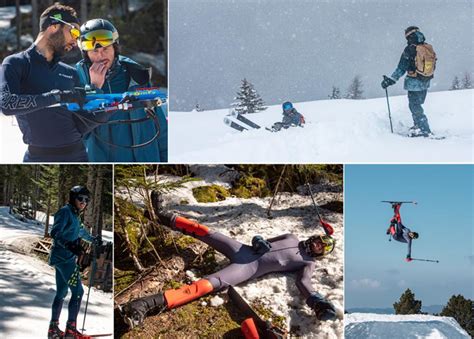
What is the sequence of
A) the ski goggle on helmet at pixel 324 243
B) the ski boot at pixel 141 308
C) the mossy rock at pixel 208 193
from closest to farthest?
the ski boot at pixel 141 308, the ski goggle on helmet at pixel 324 243, the mossy rock at pixel 208 193

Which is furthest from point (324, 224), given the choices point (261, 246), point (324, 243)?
point (261, 246)

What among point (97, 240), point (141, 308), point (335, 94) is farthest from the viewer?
point (97, 240)

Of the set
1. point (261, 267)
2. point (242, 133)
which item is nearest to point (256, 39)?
point (242, 133)

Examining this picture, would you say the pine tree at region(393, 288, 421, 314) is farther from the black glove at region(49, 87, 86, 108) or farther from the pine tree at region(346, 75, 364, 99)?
the black glove at region(49, 87, 86, 108)

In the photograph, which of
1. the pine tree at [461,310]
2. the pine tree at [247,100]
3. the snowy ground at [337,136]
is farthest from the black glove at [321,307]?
the pine tree at [247,100]

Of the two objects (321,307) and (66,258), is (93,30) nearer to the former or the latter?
(66,258)

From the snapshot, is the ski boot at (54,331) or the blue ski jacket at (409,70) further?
the ski boot at (54,331)

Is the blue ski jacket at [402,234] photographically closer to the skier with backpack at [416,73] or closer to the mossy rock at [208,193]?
the skier with backpack at [416,73]

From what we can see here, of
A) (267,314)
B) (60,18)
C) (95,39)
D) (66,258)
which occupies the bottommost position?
(267,314)
